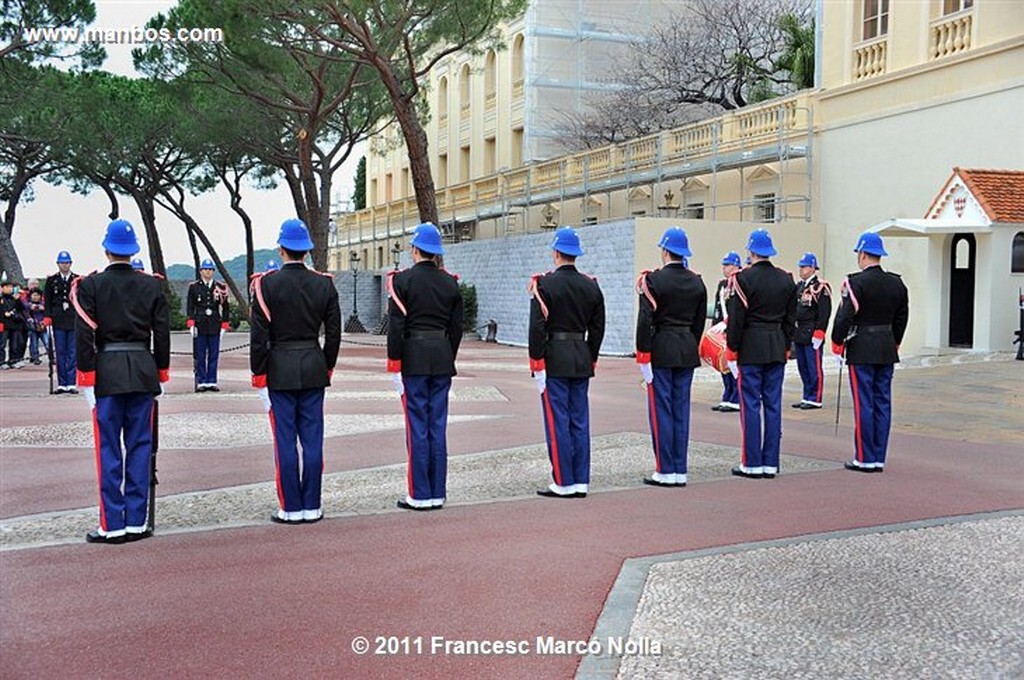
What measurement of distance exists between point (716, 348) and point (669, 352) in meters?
4.67

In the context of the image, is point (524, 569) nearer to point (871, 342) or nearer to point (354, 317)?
point (871, 342)

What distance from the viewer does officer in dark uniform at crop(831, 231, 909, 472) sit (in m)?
9.86

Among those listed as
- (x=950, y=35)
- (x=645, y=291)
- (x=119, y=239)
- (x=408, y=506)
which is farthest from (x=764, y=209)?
(x=119, y=239)

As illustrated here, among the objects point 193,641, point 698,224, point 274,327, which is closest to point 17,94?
point 698,224

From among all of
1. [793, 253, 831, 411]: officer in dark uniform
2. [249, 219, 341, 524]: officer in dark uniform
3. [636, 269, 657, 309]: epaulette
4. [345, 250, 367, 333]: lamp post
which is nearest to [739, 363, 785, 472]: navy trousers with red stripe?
[636, 269, 657, 309]: epaulette

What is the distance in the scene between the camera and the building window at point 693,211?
30555 millimetres

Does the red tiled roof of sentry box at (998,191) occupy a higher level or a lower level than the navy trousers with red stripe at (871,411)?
higher

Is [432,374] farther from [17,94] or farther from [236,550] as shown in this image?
[17,94]

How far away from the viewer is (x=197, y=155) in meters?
44.1

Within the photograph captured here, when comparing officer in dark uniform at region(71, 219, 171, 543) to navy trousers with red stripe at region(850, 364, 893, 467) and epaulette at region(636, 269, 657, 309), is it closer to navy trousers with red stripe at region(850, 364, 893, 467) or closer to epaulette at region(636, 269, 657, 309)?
epaulette at region(636, 269, 657, 309)

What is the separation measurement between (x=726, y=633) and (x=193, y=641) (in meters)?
2.47

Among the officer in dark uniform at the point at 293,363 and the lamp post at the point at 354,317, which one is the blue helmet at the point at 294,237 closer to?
the officer in dark uniform at the point at 293,363

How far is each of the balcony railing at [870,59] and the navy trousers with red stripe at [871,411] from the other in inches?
654

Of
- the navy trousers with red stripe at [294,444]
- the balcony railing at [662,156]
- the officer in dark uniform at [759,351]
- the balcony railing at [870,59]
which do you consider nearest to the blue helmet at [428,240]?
the navy trousers with red stripe at [294,444]
